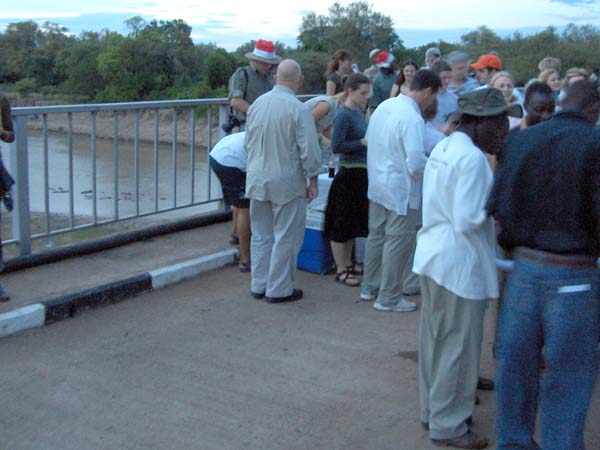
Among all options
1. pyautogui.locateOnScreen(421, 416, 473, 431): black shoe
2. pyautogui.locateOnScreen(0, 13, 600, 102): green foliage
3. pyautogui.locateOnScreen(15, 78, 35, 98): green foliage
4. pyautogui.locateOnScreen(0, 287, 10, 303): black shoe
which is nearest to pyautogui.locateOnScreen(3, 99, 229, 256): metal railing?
pyautogui.locateOnScreen(0, 287, 10, 303): black shoe

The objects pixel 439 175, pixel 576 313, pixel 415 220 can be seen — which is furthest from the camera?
pixel 415 220

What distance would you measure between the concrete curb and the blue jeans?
3329mm

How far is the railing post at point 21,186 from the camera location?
5.97 m

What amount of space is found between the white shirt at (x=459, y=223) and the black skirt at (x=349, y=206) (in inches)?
111

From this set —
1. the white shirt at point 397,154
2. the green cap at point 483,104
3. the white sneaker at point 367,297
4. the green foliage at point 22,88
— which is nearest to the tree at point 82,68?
the green foliage at point 22,88

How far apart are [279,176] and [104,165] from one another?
2558 millimetres

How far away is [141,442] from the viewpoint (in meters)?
3.78

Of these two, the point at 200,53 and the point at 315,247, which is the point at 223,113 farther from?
the point at 200,53

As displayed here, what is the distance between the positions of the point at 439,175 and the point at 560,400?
45.1 inches

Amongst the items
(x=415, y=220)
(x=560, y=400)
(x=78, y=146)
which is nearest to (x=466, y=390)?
(x=560, y=400)

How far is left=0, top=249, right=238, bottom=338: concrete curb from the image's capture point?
5.17 metres

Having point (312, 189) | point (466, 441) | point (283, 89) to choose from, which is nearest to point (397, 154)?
point (312, 189)

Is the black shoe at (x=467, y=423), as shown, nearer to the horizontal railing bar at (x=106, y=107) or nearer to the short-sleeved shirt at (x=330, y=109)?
the short-sleeved shirt at (x=330, y=109)

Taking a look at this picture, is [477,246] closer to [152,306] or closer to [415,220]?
[415,220]
